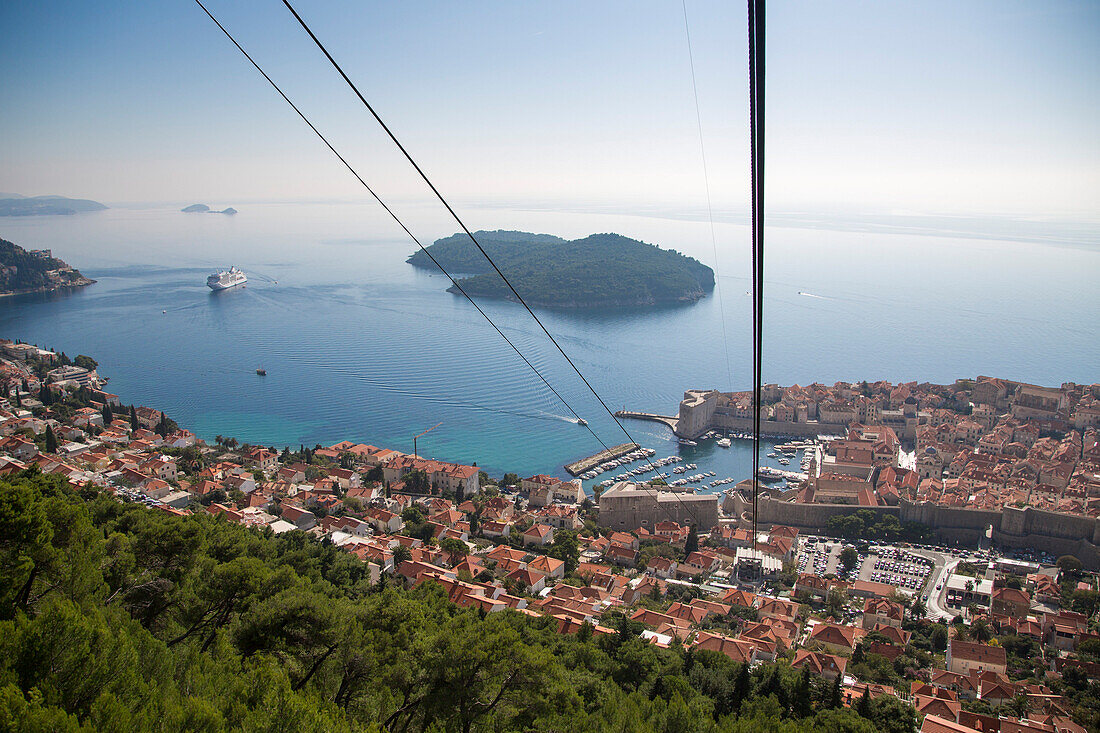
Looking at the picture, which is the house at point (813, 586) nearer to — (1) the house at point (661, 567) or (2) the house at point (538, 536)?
(1) the house at point (661, 567)

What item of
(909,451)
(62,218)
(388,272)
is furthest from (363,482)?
(62,218)

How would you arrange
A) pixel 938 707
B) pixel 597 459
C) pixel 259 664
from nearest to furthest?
1. pixel 259 664
2. pixel 938 707
3. pixel 597 459

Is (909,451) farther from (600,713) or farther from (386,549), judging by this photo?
(600,713)

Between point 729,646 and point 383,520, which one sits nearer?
point 729,646

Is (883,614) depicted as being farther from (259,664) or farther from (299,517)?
(299,517)

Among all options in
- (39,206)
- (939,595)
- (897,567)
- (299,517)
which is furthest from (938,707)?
(39,206)

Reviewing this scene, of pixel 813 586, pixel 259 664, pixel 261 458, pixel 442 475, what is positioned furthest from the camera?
pixel 261 458
